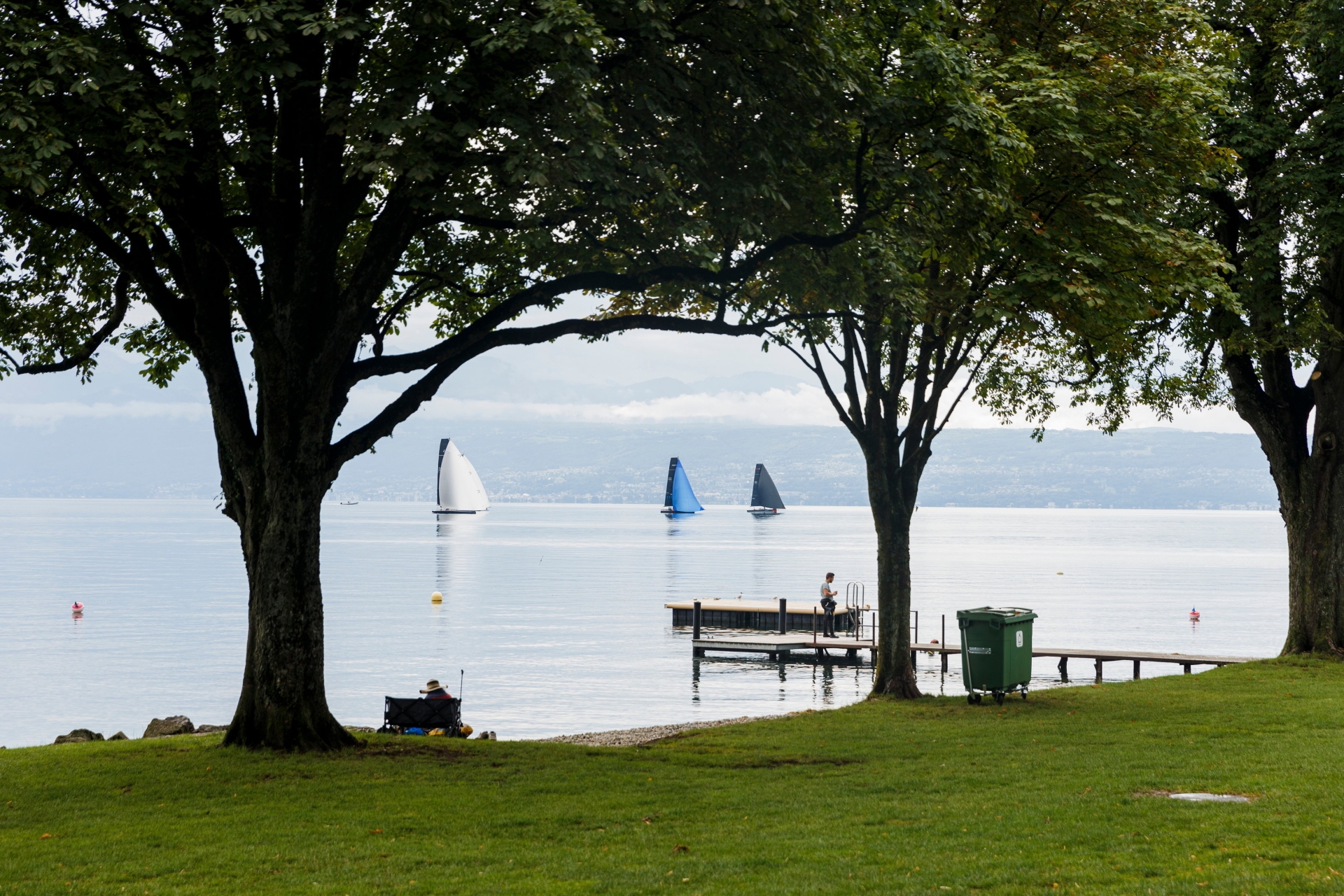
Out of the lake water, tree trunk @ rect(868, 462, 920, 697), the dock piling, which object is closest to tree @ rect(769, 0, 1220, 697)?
tree trunk @ rect(868, 462, 920, 697)

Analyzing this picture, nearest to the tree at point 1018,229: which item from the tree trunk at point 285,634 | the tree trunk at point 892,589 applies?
the tree trunk at point 892,589

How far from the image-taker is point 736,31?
14.2m

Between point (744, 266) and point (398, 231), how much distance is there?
458 centimetres

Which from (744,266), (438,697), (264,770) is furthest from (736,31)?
(438,697)

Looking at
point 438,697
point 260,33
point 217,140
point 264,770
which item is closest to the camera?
point 260,33

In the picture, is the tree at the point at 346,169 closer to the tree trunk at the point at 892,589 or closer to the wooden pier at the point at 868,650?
the tree trunk at the point at 892,589

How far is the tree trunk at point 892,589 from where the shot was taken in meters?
22.3

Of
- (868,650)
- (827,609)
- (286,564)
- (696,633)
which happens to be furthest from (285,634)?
(827,609)

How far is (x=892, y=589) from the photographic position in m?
22.5

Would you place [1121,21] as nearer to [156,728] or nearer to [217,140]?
[217,140]

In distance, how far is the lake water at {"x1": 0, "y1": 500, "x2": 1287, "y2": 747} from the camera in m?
37.8

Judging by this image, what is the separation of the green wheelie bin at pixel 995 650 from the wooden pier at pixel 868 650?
15.6m

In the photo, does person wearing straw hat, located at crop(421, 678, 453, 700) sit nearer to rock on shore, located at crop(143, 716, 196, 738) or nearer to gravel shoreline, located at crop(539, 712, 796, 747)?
gravel shoreline, located at crop(539, 712, 796, 747)

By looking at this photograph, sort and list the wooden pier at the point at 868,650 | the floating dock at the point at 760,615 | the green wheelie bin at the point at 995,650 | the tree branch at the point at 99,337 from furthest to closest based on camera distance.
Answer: the floating dock at the point at 760,615 → the wooden pier at the point at 868,650 → the green wheelie bin at the point at 995,650 → the tree branch at the point at 99,337
